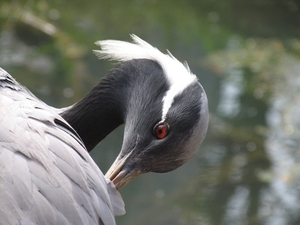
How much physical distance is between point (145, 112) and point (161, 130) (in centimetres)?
14

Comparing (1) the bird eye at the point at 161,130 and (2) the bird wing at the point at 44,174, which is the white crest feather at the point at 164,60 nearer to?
(1) the bird eye at the point at 161,130

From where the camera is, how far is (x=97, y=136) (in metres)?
3.20

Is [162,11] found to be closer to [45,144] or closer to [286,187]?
[286,187]

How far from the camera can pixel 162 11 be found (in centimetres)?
858

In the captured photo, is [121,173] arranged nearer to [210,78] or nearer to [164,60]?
[164,60]

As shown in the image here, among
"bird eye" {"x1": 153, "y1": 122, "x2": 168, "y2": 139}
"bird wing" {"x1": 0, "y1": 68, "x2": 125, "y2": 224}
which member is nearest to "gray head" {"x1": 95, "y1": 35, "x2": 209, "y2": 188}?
"bird eye" {"x1": 153, "y1": 122, "x2": 168, "y2": 139}

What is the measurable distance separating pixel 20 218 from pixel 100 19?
6224 mm

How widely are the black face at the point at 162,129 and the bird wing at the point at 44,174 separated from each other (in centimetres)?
25

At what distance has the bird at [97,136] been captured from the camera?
7.54ft

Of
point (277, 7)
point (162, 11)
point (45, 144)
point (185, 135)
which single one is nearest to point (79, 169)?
point (45, 144)

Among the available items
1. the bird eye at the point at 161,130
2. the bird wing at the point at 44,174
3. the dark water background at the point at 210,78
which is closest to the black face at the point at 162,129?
the bird eye at the point at 161,130

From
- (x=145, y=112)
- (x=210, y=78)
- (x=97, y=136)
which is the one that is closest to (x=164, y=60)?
(x=145, y=112)

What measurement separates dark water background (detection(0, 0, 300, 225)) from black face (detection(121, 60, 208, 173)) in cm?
228

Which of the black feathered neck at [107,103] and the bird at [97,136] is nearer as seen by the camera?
the bird at [97,136]
